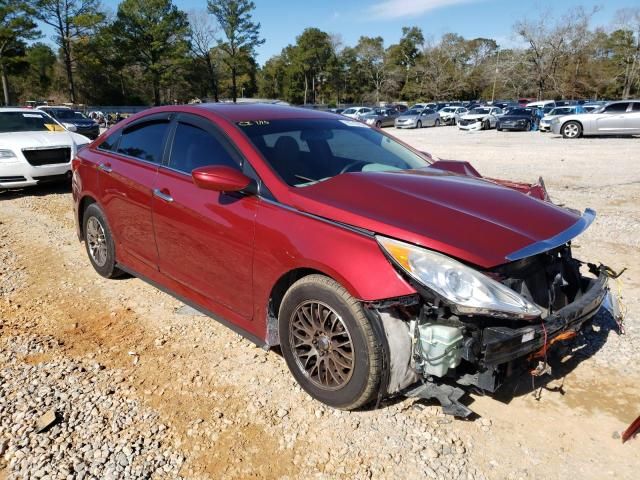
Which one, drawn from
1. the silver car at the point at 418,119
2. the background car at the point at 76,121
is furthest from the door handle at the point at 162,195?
the silver car at the point at 418,119

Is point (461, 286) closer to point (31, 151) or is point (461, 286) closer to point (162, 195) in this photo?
point (162, 195)

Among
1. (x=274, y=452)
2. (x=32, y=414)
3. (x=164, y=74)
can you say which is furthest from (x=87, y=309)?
(x=164, y=74)

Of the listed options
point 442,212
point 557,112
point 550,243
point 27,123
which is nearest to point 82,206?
point 442,212

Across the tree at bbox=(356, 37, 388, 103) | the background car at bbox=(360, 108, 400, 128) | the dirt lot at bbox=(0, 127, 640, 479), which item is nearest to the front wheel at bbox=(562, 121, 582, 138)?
the background car at bbox=(360, 108, 400, 128)

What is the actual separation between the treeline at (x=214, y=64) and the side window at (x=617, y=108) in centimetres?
4666

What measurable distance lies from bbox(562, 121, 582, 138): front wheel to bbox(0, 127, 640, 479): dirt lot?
66.1 ft

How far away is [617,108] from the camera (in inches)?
829

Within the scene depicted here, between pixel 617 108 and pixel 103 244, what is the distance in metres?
22.7

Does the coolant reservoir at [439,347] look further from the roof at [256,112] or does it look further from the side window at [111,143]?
the side window at [111,143]

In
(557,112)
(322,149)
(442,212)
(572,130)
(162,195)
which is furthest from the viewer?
(557,112)

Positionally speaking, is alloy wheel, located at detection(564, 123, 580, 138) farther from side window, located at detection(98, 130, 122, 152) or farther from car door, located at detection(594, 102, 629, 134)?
side window, located at detection(98, 130, 122, 152)

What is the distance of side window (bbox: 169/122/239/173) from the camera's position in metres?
3.30

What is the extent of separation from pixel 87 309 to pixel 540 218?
3.54 meters

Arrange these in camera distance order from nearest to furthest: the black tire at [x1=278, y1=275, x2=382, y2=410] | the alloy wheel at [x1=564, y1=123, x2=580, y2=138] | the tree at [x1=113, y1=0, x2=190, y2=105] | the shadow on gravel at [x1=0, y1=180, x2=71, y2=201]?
the black tire at [x1=278, y1=275, x2=382, y2=410]
the shadow on gravel at [x1=0, y1=180, x2=71, y2=201]
the alloy wheel at [x1=564, y1=123, x2=580, y2=138]
the tree at [x1=113, y1=0, x2=190, y2=105]
